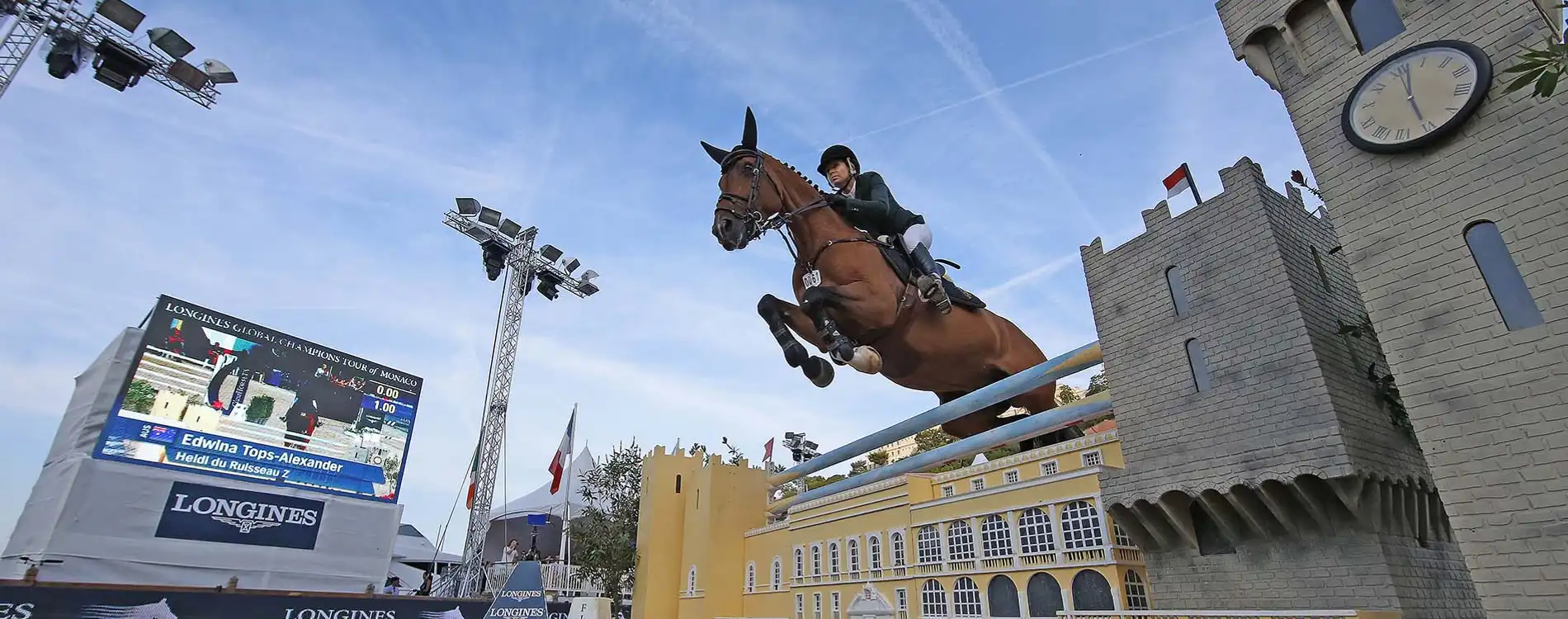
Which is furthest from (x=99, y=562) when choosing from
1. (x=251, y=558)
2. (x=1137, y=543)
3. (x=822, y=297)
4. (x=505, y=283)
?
(x=1137, y=543)

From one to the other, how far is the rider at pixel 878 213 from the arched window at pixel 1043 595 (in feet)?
31.9

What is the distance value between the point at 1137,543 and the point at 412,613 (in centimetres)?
1280

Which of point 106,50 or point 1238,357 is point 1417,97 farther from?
point 106,50

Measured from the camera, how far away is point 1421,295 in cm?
595

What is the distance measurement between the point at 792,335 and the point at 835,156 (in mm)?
2036

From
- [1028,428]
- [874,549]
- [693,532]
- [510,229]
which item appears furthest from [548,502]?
[1028,428]

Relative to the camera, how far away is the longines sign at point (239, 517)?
14.3 metres

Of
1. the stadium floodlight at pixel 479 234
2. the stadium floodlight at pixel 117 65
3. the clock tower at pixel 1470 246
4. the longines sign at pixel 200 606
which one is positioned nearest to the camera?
the clock tower at pixel 1470 246

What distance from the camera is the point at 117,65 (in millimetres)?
13922

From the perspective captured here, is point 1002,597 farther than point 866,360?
Yes

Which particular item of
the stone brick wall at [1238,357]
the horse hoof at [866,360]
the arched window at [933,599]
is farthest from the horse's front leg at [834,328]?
the arched window at [933,599]

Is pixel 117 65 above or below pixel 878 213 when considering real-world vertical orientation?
above

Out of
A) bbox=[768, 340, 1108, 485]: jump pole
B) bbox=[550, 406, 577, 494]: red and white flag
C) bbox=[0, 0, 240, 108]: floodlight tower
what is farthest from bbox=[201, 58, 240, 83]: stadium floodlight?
bbox=[768, 340, 1108, 485]: jump pole

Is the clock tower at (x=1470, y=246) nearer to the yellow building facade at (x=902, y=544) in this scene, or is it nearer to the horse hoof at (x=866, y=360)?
the yellow building facade at (x=902, y=544)
